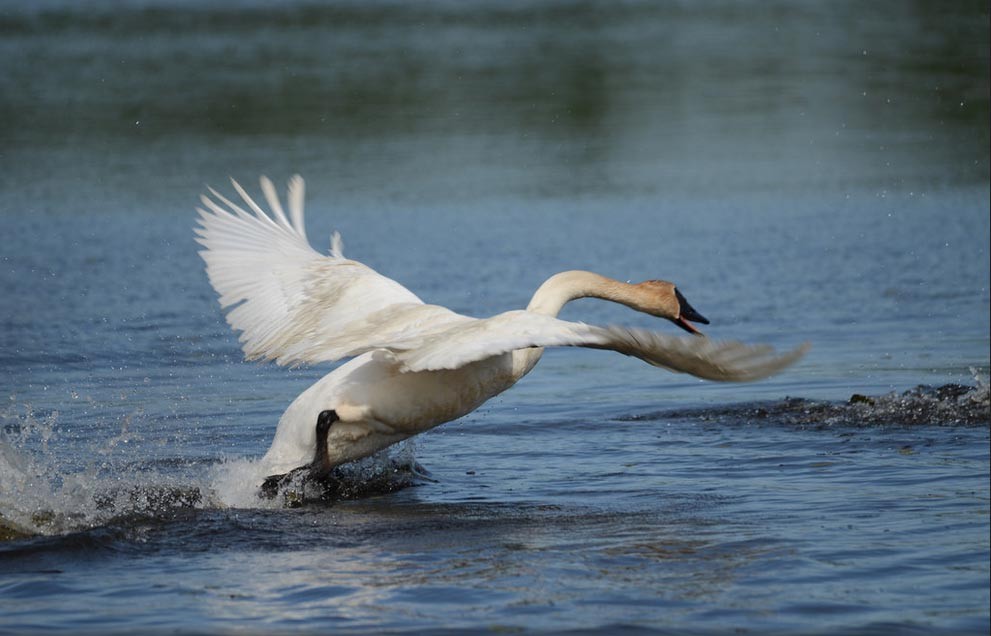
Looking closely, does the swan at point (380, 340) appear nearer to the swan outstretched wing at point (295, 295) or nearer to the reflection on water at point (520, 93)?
the swan outstretched wing at point (295, 295)

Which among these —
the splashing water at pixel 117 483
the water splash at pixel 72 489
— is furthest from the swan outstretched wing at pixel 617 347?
the water splash at pixel 72 489

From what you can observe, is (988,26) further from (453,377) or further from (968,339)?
(453,377)

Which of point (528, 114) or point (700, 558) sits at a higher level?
point (528, 114)

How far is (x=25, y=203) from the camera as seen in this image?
58.6 ft

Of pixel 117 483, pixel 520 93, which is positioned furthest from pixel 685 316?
pixel 520 93

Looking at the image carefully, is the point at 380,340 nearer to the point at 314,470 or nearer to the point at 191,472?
the point at 314,470

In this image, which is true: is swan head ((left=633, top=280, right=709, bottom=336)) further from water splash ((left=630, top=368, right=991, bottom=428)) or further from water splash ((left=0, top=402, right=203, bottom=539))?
water splash ((left=0, top=402, right=203, bottom=539))

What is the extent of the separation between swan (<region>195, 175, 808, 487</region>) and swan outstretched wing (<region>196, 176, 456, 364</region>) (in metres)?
0.01

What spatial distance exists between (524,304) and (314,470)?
5.59 meters

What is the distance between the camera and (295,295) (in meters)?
8.59

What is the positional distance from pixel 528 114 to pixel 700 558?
17810 mm

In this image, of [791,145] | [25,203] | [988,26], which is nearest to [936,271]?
[791,145]

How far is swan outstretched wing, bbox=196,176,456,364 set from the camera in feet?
24.8

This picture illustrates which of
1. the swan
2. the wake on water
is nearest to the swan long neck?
the swan
